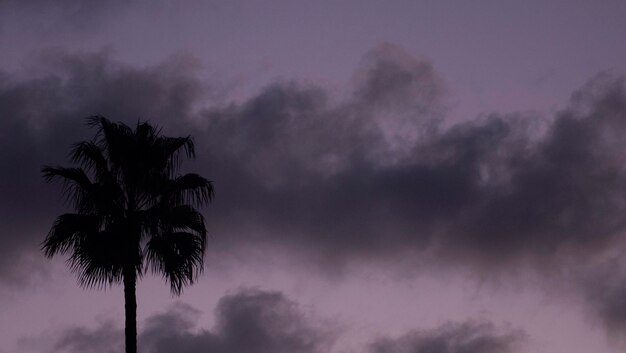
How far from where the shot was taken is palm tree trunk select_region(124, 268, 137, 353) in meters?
37.1

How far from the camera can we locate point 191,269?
38688mm

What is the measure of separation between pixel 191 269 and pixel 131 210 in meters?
2.81

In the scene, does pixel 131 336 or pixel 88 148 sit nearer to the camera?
pixel 131 336

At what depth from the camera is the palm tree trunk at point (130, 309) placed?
3709cm

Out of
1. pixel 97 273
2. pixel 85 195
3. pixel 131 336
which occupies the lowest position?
pixel 131 336

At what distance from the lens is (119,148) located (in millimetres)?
39938

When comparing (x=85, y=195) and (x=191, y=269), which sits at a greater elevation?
(x=85, y=195)

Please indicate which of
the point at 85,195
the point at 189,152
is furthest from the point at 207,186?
the point at 85,195

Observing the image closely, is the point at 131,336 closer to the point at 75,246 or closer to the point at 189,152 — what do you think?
the point at 75,246

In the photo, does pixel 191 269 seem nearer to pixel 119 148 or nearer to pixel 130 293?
pixel 130 293

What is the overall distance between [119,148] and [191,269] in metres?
4.72

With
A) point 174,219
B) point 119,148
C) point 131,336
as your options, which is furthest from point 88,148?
point 131,336

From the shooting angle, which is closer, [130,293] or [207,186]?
[130,293]

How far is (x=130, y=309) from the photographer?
37469 millimetres
